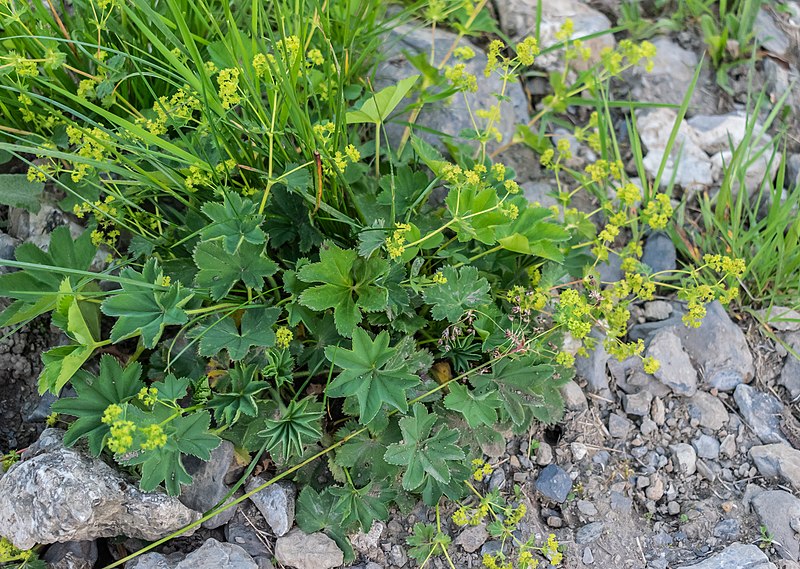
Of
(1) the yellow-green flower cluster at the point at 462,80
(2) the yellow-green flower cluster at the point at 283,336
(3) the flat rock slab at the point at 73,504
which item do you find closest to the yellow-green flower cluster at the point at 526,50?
(1) the yellow-green flower cluster at the point at 462,80

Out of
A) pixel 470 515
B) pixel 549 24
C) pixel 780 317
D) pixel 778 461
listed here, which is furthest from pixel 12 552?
pixel 549 24

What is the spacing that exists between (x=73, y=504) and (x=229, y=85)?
1.25m

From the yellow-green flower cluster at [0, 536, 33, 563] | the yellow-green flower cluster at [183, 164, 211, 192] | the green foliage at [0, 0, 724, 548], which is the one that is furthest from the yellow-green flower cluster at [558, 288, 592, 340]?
the yellow-green flower cluster at [0, 536, 33, 563]

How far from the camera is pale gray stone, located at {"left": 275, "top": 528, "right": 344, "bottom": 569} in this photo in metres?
2.24

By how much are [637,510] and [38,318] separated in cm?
217

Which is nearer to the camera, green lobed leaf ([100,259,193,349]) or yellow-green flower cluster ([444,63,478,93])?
green lobed leaf ([100,259,193,349])

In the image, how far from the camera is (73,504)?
207cm

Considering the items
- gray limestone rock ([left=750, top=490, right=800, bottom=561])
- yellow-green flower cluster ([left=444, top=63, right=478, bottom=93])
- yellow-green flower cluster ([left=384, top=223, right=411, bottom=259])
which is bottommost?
gray limestone rock ([left=750, top=490, right=800, bottom=561])

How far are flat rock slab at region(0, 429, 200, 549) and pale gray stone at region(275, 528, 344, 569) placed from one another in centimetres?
29

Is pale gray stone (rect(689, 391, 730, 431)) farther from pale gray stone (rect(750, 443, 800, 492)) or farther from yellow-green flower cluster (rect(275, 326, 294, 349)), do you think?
yellow-green flower cluster (rect(275, 326, 294, 349))

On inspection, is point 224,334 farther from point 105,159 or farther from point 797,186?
point 797,186

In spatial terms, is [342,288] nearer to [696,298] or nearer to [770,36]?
[696,298]

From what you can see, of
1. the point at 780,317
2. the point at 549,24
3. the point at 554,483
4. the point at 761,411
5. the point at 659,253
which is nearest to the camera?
the point at 554,483

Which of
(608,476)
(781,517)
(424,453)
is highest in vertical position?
(424,453)
